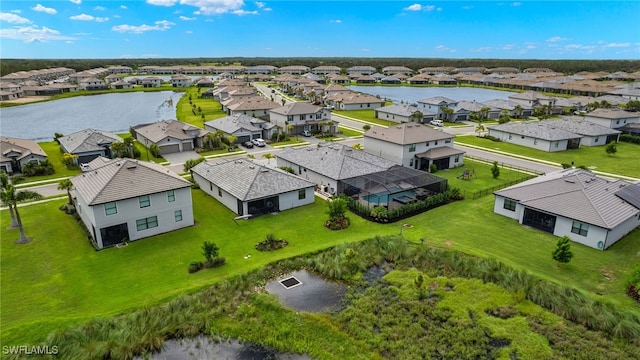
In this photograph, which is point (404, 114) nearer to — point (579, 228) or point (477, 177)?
point (477, 177)

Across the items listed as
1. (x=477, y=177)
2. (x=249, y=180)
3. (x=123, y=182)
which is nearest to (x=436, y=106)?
(x=477, y=177)

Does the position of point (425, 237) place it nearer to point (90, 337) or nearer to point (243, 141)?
point (90, 337)

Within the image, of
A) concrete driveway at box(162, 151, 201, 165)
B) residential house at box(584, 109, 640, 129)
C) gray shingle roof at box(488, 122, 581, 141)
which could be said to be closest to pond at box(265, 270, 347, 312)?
concrete driveway at box(162, 151, 201, 165)

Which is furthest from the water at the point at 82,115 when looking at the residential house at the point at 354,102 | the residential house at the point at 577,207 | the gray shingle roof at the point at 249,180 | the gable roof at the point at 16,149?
the residential house at the point at 577,207

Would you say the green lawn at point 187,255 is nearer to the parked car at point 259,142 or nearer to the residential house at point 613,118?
the parked car at point 259,142

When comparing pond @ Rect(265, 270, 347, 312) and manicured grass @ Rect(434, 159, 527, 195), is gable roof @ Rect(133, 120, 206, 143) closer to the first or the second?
manicured grass @ Rect(434, 159, 527, 195)

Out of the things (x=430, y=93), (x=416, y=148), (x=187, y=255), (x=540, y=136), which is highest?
(x=430, y=93)

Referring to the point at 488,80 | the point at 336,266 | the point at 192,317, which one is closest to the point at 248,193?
the point at 336,266
